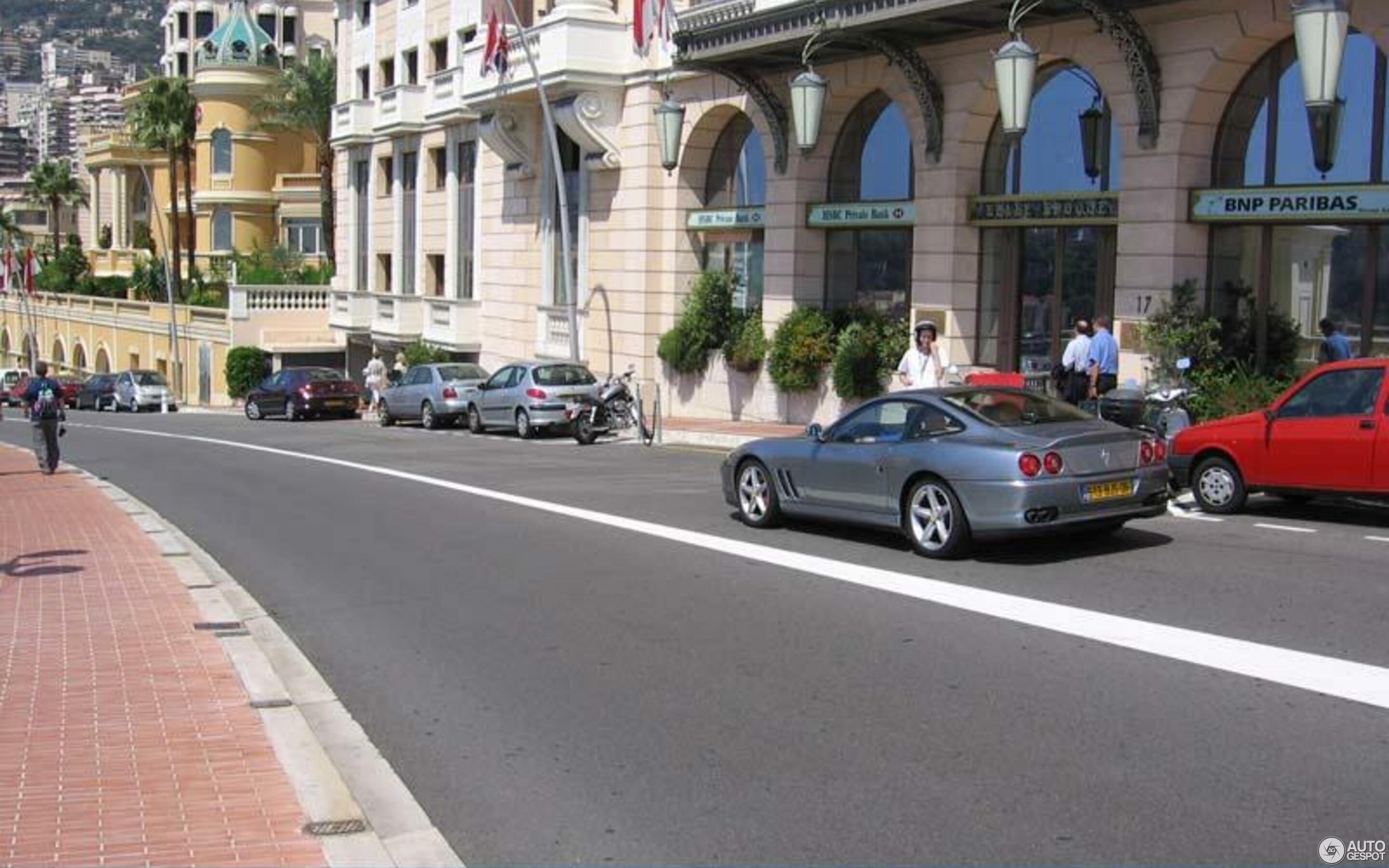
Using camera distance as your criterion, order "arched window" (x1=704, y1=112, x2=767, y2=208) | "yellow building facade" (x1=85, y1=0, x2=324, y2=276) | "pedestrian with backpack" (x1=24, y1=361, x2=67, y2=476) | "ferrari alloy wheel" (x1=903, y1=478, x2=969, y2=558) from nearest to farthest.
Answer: "ferrari alloy wheel" (x1=903, y1=478, x2=969, y2=558)
"pedestrian with backpack" (x1=24, y1=361, x2=67, y2=476)
"arched window" (x1=704, y1=112, x2=767, y2=208)
"yellow building facade" (x1=85, y1=0, x2=324, y2=276)

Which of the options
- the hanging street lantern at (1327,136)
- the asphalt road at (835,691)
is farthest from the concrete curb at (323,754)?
the hanging street lantern at (1327,136)

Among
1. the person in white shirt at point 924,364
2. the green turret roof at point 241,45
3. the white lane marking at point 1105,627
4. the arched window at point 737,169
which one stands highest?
the green turret roof at point 241,45

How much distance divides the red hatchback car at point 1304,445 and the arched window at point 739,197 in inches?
636

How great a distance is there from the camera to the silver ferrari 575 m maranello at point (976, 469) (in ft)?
35.8

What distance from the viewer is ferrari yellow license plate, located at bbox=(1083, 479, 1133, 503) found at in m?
11.0

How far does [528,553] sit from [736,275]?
60.2 ft

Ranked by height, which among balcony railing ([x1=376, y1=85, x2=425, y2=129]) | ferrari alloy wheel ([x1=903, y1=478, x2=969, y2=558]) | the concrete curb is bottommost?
the concrete curb

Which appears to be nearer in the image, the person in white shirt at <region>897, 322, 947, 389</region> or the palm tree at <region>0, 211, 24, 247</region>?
the person in white shirt at <region>897, 322, 947, 389</region>

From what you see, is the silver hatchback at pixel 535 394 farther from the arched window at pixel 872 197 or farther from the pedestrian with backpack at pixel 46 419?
the pedestrian with backpack at pixel 46 419

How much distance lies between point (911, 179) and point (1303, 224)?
7825 mm

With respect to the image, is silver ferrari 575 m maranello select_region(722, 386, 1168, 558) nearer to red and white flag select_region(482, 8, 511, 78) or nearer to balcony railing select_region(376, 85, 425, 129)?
red and white flag select_region(482, 8, 511, 78)

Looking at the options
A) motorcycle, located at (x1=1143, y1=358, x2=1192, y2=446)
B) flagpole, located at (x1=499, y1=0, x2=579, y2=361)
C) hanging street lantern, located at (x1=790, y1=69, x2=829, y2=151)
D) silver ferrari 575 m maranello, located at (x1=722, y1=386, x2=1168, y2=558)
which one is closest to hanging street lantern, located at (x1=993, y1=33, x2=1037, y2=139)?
motorcycle, located at (x1=1143, y1=358, x2=1192, y2=446)

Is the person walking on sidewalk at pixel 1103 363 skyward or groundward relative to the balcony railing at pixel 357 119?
groundward

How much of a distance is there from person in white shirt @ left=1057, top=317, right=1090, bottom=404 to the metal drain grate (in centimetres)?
1445
